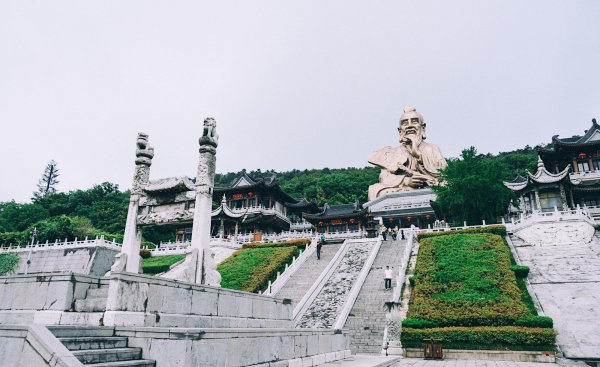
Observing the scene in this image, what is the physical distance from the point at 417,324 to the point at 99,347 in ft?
38.4

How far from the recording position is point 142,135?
38.2 feet

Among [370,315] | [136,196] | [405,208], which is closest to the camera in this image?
[136,196]

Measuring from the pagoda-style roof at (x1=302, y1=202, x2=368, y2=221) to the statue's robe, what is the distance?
362 centimetres

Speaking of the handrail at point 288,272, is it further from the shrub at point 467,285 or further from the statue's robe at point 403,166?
the statue's robe at point 403,166

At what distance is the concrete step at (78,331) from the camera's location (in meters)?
5.04

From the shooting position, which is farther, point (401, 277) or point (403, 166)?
point (403, 166)

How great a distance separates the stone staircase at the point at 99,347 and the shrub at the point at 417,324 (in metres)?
11.1

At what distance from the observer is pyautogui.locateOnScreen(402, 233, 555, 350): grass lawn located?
1307 cm

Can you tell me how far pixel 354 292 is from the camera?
1766 centimetres

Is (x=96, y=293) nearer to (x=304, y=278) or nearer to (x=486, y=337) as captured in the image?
(x=486, y=337)

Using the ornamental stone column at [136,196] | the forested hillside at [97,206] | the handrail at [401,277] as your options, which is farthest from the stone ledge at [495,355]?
the forested hillside at [97,206]

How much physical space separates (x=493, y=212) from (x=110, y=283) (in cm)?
3006

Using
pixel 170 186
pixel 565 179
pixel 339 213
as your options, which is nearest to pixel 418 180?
pixel 339 213

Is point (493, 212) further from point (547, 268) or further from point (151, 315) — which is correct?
point (151, 315)
